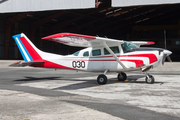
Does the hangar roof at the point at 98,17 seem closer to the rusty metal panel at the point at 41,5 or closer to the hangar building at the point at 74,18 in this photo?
the hangar building at the point at 74,18

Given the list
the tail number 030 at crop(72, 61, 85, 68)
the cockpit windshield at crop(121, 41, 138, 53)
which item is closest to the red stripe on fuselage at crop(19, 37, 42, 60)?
the tail number 030 at crop(72, 61, 85, 68)

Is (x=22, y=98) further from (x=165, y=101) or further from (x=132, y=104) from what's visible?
(x=165, y=101)

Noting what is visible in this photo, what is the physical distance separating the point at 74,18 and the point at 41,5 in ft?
44.3

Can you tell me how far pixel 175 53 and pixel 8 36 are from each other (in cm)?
4296

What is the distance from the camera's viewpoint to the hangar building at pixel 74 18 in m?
29.1

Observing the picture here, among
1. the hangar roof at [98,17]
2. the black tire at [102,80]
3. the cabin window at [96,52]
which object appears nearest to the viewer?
the black tire at [102,80]

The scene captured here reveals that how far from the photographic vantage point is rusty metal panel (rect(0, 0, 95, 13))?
28344 mm

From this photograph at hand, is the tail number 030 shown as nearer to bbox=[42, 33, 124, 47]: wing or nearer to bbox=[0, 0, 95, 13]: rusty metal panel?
bbox=[42, 33, 124, 47]: wing

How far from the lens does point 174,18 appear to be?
65.0 m

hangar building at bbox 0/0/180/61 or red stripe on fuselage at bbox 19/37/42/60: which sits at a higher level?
hangar building at bbox 0/0/180/61

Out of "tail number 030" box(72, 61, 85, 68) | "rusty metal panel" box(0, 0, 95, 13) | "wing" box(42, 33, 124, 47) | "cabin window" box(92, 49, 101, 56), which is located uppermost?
"rusty metal panel" box(0, 0, 95, 13)

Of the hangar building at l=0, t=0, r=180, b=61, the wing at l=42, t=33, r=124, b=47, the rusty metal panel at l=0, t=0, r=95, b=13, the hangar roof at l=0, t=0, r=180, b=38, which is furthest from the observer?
the hangar roof at l=0, t=0, r=180, b=38

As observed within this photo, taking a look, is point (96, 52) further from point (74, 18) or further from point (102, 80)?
point (74, 18)

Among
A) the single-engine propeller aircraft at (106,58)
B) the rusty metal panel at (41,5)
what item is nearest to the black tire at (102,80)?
the single-engine propeller aircraft at (106,58)
